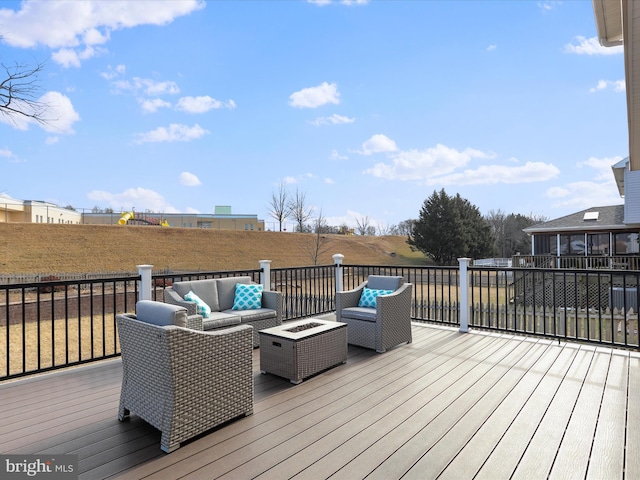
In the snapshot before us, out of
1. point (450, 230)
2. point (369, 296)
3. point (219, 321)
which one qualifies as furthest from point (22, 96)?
point (450, 230)

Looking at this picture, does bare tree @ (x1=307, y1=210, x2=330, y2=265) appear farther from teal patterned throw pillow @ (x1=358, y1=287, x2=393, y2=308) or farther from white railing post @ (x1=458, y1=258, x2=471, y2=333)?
teal patterned throw pillow @ (x1=358, y1=287, x2=393, y2=308)

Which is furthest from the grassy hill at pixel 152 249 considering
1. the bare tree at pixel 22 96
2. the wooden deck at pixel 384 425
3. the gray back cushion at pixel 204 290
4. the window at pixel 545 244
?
the wooden deck at pixel 384 425

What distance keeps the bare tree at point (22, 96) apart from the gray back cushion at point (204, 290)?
24.1 feet

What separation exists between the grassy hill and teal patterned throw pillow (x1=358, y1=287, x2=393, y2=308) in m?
20.2

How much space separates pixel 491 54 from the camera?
24.1 feet

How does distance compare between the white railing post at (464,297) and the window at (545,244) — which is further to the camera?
the window at (545,244)

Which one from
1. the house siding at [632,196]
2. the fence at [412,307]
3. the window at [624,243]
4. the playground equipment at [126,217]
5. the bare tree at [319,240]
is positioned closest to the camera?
the fence at [412,307]

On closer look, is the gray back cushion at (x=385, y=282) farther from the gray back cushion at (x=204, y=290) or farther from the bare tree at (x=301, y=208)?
the bare tree at (x=301, y=208)

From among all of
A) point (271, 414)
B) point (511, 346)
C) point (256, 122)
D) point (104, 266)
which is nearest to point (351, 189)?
point (256, 122)

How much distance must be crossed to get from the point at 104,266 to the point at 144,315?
22243mm

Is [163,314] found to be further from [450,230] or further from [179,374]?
[450,230]

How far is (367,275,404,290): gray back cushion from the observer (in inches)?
176
